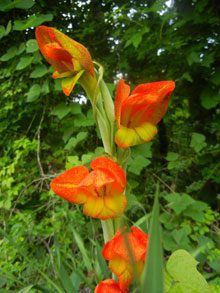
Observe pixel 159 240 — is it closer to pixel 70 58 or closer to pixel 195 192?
pixel 70 58

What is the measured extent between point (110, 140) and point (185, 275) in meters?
0.20

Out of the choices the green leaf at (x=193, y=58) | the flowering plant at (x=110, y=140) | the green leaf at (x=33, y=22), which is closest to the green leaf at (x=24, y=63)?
the green leaf at (x=33, y=22)

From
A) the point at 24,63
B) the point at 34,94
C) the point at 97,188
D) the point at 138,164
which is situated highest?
the point at 97,188

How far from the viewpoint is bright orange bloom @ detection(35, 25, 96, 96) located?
0.47 metres

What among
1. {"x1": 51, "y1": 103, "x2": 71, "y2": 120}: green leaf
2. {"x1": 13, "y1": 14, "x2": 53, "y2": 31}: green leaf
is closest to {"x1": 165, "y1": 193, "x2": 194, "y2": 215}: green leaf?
{"x1": 51, "y1": 103, "x2": 71, "y2": 120}: green leaf

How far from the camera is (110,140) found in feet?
1.66

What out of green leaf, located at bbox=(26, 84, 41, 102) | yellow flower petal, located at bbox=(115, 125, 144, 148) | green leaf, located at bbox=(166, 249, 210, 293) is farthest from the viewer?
green leaf, located at bbox=(26, 84, 41, 102)

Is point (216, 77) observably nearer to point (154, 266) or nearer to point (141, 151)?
point (141, 151)

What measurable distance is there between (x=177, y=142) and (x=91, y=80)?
126cm

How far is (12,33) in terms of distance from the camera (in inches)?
61.3

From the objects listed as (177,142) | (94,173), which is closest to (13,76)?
(177,142)

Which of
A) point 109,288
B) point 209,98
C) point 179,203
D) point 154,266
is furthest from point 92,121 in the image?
point 154,266

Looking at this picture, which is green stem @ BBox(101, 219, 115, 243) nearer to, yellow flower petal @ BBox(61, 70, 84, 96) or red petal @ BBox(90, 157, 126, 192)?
red petal @ BBox(90, 157, 126, 192)

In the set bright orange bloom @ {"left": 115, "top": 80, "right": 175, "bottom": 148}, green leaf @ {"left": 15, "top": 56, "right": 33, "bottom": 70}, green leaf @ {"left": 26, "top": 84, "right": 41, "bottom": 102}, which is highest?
bright orange bloom @ {"left": 115, "top": 80, "right": 175, "bottom": 148}
